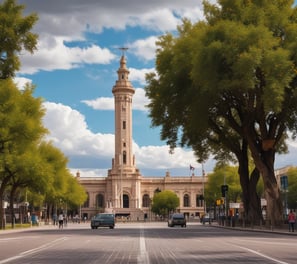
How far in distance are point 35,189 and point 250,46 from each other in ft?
113

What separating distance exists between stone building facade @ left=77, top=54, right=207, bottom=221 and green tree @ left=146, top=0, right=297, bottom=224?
330 feet

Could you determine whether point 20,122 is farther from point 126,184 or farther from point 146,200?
point 146,200

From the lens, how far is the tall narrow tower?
158375 mm

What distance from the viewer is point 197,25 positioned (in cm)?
4722

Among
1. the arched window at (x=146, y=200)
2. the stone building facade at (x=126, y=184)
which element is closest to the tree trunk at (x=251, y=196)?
the stone building facade at (x=126, y=184)

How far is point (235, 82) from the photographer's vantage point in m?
39.3

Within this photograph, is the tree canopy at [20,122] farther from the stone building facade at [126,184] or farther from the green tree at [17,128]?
the stone building facade at [126,184]

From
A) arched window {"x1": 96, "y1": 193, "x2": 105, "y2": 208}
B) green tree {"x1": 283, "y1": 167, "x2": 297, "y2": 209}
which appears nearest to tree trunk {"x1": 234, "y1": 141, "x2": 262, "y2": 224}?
green tree {"x1": 283, "y1": 167, "x2": 297, "y2": 209}

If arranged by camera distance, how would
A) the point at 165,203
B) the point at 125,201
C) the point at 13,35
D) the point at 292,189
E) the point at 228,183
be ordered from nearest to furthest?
the point at 13,35, the point at 228,183, the point at 292,189, the point at 165,203, the point at 125,201

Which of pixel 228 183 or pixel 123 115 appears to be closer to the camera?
pixel 228 183

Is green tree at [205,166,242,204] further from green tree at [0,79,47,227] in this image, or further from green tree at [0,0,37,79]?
green tree at [0,0,37,79]

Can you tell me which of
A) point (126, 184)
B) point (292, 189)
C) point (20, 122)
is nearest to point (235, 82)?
point (20, 122)

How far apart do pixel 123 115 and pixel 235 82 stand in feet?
395

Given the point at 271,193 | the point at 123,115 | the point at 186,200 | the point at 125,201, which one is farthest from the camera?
the point at 186,200
